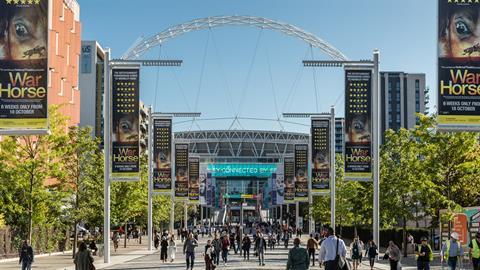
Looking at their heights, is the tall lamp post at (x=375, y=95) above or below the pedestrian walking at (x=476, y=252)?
above

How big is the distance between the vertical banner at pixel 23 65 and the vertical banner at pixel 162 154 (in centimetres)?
3363

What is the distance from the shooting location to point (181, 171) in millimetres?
61531

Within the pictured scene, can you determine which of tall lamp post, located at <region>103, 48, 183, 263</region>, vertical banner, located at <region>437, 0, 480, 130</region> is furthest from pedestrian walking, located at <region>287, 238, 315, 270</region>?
tall lamp post, located at <region>103, 48, 183, 263</region>

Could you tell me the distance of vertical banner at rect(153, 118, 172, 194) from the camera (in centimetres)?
5328

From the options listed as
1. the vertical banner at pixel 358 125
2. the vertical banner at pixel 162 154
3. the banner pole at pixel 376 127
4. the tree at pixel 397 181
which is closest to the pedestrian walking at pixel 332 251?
the vertical banner at pixel 358 125

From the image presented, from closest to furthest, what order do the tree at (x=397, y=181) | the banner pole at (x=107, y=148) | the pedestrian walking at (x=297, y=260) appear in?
the pedestrian walking at (x=297, y=260)
the banner pole at (x=107, y=148)
the tree at (x=397, y=181)

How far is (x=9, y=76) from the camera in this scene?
1928 cm

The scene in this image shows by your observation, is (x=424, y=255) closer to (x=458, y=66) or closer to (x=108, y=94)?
(x=458, y=66)

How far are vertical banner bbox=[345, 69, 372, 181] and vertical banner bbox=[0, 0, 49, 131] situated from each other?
19848 mm

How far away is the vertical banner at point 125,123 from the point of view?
38625 mm

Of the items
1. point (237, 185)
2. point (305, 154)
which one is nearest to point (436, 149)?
point (305, 154)

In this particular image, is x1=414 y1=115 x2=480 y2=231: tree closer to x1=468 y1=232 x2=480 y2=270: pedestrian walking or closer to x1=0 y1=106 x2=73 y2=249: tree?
x1=468 y1=232 x2=480 y2=270: pedestrian walking

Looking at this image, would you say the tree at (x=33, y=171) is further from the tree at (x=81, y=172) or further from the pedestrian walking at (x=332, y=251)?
the pedestrian walking at (x=332, y=251)

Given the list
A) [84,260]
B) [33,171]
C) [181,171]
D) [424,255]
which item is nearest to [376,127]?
[424,255]
